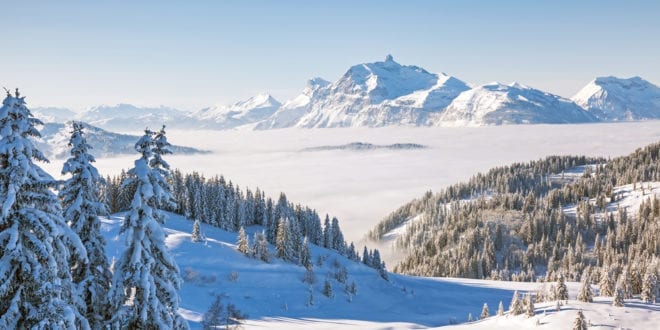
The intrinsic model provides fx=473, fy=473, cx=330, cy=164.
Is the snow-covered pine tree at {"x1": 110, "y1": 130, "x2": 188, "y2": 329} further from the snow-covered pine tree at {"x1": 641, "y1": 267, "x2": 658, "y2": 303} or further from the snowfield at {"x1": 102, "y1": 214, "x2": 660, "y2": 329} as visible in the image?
the snow-covered pine tree at {"x1": 641, "y1": 267, "x2": 658, "y2": 303}

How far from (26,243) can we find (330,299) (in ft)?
272

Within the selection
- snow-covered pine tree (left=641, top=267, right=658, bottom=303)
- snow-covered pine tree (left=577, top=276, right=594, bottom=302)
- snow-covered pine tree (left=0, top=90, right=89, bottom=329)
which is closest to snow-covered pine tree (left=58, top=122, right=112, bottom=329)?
snow-covered pine tree (left=0, top=90, right=89, bottom=329)

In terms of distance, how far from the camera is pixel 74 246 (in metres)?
16.9

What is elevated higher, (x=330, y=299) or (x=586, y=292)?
(x=586, y=292)

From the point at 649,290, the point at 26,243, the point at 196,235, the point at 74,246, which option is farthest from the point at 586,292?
the point at 196,235

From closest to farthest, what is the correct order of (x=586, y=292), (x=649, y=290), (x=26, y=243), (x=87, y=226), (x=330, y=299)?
(x=26, y=243)
(x=87, y=226)
(x=586, y=292)
(x=649, y=290)
(x=330, y=299)

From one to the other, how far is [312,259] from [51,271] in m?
105

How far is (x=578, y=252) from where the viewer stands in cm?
19738

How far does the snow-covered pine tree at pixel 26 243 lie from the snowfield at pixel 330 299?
48.9 meters

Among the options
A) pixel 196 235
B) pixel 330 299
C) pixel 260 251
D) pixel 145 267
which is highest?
pixel 145 267

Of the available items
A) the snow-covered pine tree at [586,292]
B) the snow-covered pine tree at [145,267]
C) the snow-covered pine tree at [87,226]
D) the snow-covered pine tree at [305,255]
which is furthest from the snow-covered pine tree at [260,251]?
the snow-covered pine tree at [145,267]

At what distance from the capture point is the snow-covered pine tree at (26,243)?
1479cm

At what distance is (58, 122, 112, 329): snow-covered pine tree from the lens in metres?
21.4

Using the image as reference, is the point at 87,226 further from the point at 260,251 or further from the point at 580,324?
the point at 260,251
